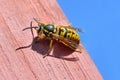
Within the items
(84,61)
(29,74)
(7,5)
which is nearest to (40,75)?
(29,74)

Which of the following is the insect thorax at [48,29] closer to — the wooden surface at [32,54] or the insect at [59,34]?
the insect at [59,34]

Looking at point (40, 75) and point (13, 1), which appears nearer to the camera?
point (40, 75)

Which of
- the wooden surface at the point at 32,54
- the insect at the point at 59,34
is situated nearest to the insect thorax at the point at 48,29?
the insect at the point at 59,34

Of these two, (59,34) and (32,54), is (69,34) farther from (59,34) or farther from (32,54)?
(32,54)

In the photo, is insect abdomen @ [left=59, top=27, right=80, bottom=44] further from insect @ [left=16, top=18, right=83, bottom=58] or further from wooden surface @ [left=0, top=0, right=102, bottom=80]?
wooden surface @ [left=0, top=0, right=102, bottom=80]

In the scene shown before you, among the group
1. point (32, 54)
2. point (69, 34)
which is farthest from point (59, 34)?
point (32, 54)

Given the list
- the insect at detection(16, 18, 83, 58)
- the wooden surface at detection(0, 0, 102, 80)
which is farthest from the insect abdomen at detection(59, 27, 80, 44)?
the wooden surface at detection(0, 0, 102, 80)

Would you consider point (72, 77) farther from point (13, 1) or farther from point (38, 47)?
point (13, 1)
